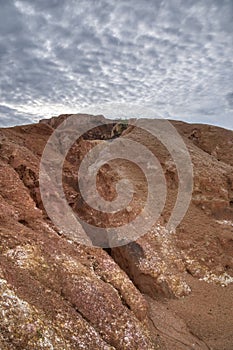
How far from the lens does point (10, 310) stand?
27.2ft

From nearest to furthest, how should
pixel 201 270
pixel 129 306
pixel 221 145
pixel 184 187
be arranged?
pixel 129 306 → pixel 201 270 → pixel 184 187 → pixel 221 145

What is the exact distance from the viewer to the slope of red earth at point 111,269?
9242mm

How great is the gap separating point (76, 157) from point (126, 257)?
23.0ft

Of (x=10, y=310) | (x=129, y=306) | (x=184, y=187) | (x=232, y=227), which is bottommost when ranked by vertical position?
(x=129, y=306)

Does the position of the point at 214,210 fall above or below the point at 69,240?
above

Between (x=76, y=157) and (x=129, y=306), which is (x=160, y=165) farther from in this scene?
(x=129, y=306)

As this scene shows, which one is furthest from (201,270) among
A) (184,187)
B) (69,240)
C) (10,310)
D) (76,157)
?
(10,310)

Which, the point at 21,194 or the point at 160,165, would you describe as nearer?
the point at 21,194

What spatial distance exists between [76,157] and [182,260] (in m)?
7.90

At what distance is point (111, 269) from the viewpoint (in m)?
12.9

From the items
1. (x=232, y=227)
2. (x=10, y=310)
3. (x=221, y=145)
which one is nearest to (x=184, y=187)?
(x=232, y=227)

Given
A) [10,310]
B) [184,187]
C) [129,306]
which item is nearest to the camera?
[10,310]

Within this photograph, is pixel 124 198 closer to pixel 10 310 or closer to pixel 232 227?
pixel 232 227

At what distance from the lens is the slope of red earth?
9242 millimetres
